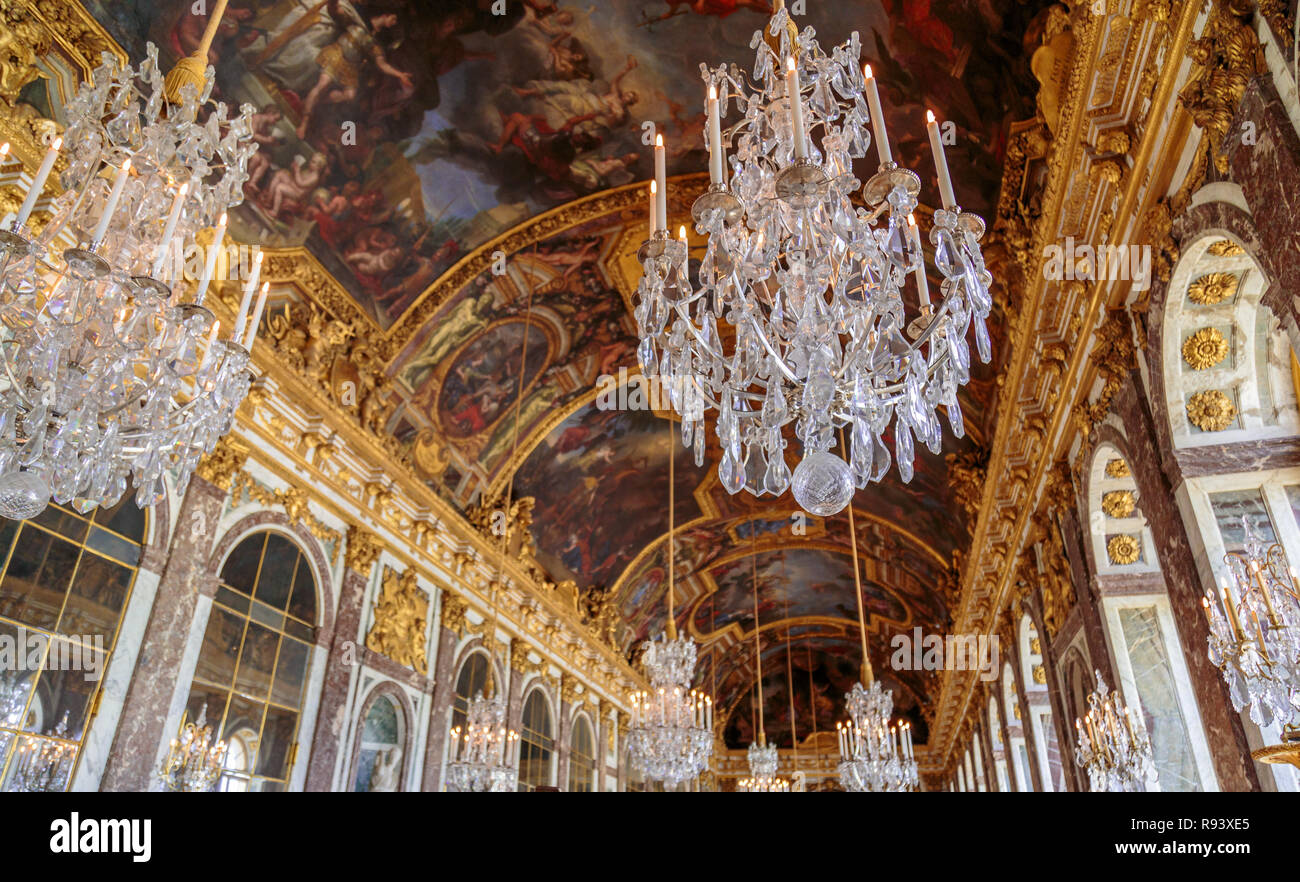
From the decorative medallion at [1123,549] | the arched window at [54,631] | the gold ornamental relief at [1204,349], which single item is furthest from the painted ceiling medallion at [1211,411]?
the arched window at [54,631]

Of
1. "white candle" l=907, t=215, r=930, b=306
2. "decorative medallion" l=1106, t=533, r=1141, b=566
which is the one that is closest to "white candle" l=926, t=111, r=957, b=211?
"white candle" l=907, t=215, r=930, b=306

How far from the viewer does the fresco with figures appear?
7.55 meters

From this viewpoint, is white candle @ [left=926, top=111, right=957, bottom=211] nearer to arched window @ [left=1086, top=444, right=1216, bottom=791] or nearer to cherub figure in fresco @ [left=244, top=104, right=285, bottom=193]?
arched window @ [left=1086, top=444, right=1216, bottom=791]

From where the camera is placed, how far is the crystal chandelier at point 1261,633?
11.6 feet

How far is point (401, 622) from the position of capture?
445 inches

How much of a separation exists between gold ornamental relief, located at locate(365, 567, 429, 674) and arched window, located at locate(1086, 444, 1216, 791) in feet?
28.9

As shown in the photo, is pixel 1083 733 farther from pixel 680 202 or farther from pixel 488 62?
pixel 488 62

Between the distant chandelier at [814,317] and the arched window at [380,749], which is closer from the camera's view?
the distant chandelier at [814,317]

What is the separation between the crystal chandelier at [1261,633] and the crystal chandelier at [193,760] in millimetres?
7970

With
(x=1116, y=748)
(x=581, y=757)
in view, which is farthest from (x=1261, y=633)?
(x=581, y=757)

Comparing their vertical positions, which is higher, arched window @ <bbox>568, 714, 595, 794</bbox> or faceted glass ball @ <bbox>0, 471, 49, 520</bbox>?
arched window @ <bbox>568, 714, 595, 794</bbox>

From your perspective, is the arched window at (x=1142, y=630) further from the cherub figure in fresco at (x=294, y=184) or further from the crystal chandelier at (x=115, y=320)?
the cherub figure in fresco at (x=294, y=184)

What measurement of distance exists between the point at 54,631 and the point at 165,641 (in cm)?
116
